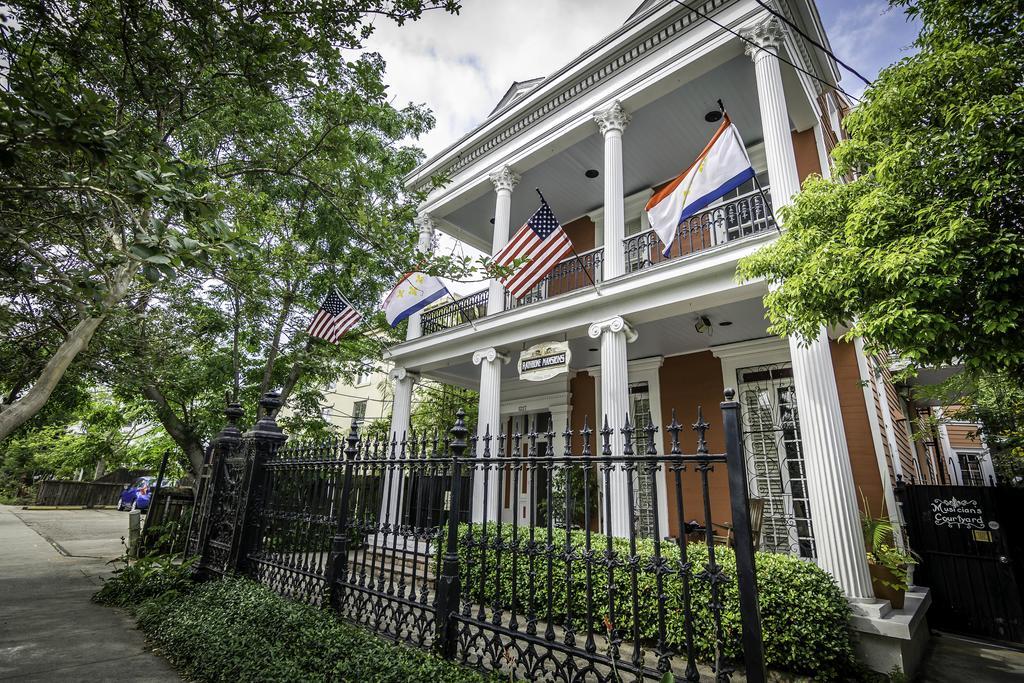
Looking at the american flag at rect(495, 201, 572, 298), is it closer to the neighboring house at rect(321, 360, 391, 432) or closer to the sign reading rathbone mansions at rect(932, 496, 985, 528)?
the sign reading rathbone mansions at rect(932, 496, 985, 528)

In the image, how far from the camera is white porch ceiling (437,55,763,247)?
322 inches

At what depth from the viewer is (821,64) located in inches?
323

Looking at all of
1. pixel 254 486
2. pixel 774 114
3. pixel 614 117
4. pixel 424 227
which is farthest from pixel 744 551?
pixel 424 227

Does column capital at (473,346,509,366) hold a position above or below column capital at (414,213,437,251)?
below

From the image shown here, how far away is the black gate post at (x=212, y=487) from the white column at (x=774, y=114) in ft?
25.1

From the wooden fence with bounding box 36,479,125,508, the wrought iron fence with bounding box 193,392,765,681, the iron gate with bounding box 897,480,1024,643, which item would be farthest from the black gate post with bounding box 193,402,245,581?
the wooden fence with bounding box 36,479,125,508

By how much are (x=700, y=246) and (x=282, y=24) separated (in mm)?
7478

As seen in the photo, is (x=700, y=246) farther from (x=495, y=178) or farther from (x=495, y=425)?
(x=495, y=425)

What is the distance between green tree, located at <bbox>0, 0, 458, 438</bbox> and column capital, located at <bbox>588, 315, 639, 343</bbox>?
3.32 meters

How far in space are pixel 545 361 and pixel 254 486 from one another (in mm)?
4447

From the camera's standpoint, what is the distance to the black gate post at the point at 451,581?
342cm

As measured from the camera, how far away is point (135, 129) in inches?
178

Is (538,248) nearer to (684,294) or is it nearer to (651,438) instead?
(684,294)

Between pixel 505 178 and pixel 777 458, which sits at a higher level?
pixel 505 178
